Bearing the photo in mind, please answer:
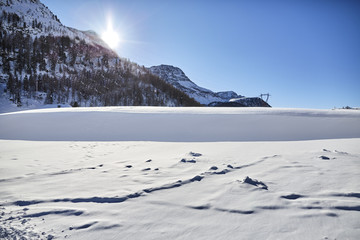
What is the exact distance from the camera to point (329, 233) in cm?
108

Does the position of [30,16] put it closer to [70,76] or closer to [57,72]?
[57,72]

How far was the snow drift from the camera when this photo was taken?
5.97m

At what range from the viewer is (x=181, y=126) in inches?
268

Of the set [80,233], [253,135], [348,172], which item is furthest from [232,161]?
[253,135]

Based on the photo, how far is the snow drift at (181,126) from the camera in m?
5.97

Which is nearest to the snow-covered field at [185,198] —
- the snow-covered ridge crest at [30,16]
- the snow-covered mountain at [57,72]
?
the snow-covered mountain at [57,72]

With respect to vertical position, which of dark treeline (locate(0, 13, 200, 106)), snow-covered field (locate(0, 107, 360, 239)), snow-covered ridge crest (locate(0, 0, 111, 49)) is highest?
snow-covered ridge crest (locate(0, 0, 111, 49))

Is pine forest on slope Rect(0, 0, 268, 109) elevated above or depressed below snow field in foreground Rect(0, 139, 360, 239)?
above

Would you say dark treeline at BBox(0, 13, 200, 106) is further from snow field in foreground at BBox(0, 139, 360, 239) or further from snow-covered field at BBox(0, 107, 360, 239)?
snow field in foreground at BBox(0, 139, 360, 239)

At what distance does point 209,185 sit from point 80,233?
1.24 metres

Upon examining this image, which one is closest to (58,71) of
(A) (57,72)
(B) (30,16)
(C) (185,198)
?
(A) (57,72)

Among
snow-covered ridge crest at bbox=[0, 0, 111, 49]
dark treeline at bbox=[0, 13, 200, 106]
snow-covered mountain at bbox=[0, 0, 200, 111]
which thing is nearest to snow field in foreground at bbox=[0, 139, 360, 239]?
snow-covered mountain at bbox=[0, 0, 200, 111]

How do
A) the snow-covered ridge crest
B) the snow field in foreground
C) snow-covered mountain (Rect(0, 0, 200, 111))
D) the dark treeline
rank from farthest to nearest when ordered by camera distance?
the snow-covered ridge crest, the dark treeline, snow-covered mountain (Rect(0, 0, 200, 111)), the snow field in foreground

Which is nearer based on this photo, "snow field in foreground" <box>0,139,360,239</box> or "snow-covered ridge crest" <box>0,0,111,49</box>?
"snow field in foreground" <box>0,139,360,239</box>
